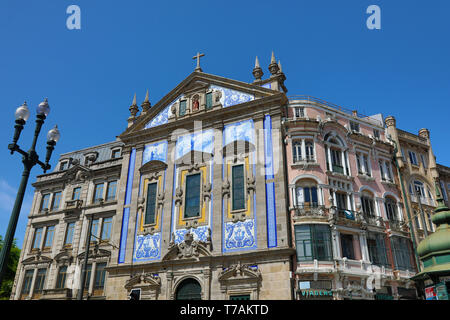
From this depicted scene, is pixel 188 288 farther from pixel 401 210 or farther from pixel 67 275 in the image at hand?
pixel 401 210

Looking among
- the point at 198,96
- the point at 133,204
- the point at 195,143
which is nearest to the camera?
the point at 195,143

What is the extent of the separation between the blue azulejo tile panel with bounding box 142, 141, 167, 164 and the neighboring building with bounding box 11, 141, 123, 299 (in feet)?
14.1

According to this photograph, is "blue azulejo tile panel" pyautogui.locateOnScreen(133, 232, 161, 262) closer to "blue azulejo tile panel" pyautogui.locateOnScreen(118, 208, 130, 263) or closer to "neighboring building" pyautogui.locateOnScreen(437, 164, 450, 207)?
"blue azulejo tile panel" pyautogui.locateOnScreen(118, 208, 130, 263)

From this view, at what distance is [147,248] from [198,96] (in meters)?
13.5

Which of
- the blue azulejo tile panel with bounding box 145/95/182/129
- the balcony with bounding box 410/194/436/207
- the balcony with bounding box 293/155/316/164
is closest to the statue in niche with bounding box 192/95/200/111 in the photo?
the blue azulejo tile panel with bounding box 145/95/182/129

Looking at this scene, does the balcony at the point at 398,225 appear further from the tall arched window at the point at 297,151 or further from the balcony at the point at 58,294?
the balcony at the point at 58,294

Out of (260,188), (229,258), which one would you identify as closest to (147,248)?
(229,258)

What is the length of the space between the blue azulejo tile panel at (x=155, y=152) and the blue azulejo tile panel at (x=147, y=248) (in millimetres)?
6671

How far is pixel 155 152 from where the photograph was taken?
3334cm

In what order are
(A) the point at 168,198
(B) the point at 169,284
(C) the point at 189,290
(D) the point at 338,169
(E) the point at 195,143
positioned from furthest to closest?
(E) the point at 195,143, (A) the point at 168,198, (D) the point at 338,169, (B) the point at 169,284, (C) the point at 189,290

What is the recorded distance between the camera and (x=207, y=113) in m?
31.7

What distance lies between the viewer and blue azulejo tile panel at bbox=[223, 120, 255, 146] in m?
29.6

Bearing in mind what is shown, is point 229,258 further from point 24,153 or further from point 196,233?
Answer: point 24,153
